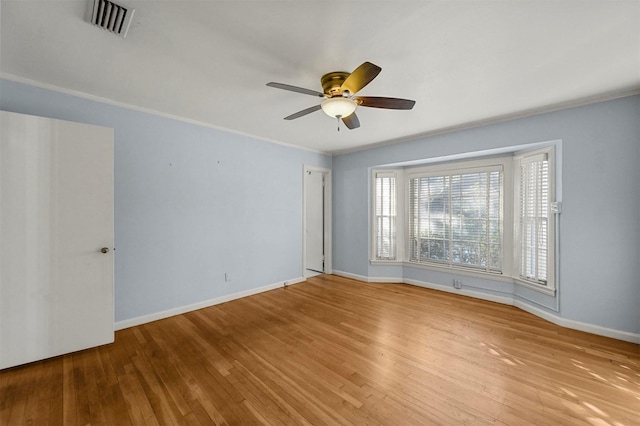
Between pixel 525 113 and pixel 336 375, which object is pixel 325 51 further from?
pixel 525 113

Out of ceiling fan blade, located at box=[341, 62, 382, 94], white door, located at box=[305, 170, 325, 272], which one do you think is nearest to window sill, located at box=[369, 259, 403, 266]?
white door, located at box=[305, 170, 325, 272]

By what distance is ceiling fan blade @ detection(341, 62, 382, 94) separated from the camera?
170 centimetres

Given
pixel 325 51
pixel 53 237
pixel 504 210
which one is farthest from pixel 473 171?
pixel 53 237

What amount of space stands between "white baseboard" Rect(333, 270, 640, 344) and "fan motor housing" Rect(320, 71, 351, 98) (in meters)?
3.62

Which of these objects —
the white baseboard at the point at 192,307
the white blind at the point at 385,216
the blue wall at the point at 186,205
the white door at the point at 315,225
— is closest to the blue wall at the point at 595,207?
the white blind at the point at 385,216

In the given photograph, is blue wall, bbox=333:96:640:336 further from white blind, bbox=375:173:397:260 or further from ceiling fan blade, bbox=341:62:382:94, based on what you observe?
ceiling fan blade, bbox=341:62:382:94

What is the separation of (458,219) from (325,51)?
138 inches

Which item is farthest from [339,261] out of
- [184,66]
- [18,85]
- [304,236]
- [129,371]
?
[18,85]

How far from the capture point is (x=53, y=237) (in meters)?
2.37

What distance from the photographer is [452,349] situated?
8.36 feet

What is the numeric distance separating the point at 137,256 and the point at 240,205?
1489 mm

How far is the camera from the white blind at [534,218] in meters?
3.30

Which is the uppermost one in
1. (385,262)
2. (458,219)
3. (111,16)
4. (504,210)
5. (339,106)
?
(111,16)

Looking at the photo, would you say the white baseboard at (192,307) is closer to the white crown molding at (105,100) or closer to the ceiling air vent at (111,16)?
the white crown molding at (105,100)
